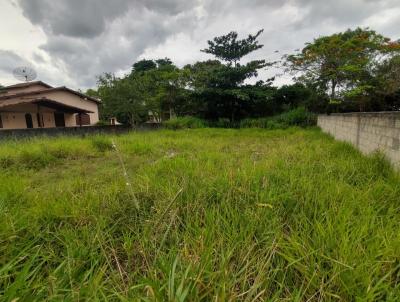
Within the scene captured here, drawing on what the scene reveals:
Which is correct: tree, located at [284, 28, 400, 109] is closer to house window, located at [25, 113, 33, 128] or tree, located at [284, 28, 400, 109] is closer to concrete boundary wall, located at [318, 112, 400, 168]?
concrete boundary wall, located at [318, 112, 400, 168]

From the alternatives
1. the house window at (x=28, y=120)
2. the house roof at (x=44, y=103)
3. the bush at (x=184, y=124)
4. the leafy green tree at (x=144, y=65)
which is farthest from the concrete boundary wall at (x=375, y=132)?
the leafy green tree at (x=144, y=65)

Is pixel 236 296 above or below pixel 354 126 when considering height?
below

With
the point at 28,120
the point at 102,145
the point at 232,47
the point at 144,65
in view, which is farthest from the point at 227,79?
the point at 144,65

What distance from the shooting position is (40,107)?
13.7m

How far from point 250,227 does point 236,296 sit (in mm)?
595

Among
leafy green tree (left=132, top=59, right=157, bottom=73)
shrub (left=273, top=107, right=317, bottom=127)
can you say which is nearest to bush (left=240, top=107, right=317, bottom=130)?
shrub (left=273, top=107, right=317, bottom=127)

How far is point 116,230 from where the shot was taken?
1.67m

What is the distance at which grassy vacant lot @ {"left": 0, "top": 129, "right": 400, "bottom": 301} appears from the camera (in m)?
1.02

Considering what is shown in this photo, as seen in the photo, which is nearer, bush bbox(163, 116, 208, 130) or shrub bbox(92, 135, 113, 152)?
shrub bbox(92, 135, 113, 152)

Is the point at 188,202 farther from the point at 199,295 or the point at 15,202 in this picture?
the point at 15,202

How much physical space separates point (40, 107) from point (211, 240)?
54.6 feet

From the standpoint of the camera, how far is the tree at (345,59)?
9.85 metres

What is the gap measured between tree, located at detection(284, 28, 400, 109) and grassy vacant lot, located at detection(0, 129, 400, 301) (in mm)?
9786

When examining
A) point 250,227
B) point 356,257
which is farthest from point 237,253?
point 356,257
